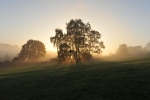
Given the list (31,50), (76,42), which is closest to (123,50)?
(31,50)

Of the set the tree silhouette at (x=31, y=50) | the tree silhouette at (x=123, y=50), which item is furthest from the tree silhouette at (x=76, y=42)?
the tree silhouette at (x=123, y=50)

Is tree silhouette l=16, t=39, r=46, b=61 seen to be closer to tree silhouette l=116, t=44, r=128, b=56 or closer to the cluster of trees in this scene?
the cluster of trees

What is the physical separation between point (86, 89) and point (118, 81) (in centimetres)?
446

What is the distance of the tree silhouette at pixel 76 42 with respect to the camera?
62.8m

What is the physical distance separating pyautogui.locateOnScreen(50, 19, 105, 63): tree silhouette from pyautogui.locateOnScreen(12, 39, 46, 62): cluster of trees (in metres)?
56.3

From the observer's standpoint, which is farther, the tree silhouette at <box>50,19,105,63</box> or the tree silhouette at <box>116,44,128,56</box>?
the tree silhouette at <box>116,44,128,56</box>

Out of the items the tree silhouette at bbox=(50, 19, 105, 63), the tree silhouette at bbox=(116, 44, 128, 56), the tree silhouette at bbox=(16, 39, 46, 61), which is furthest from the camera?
the tree silhouette at bbox=(116, 44, 128, 56)

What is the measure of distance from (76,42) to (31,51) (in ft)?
211

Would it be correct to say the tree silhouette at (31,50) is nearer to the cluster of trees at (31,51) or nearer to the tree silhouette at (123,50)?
the cluster of trees at (31,51)

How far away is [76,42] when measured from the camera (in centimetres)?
6278

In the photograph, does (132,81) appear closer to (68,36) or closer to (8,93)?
(8,93)

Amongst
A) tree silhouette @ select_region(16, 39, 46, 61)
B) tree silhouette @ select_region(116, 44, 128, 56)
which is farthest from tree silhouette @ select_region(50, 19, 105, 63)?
tree silhouette @ select_region(116, 44, 128, 56)

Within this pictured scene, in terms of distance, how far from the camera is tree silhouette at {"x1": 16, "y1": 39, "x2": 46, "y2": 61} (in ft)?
386

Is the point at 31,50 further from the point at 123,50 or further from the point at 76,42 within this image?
the point at 123,50
